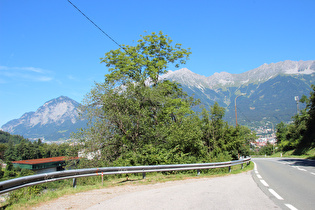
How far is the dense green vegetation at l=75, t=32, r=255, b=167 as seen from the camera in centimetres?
1628

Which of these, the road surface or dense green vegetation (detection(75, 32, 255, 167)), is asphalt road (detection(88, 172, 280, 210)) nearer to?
the road surface

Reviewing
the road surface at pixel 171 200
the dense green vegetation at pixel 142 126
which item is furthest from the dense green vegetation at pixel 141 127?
the road surface at pixel 171 200

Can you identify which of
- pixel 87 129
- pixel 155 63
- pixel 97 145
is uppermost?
pixel 155 63

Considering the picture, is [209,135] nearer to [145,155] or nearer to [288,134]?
[145,155]

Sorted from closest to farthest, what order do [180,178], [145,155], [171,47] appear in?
[180,178], [145,155], [171,47]

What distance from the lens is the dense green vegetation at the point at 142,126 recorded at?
1628 centimetres

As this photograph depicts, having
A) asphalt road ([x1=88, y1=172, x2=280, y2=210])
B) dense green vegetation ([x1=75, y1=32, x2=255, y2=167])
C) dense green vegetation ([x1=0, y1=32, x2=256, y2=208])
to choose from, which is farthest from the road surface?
dense green vegetation ([x1=75, y1=32, x2=255, y2=167])

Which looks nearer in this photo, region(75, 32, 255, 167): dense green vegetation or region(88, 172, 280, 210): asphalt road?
region(88, 172, 280, 210): asphalt road

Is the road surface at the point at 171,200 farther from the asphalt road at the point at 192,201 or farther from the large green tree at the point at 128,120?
the large green tree at the point at 128,120

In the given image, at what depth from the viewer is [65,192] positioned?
7703 millimetres

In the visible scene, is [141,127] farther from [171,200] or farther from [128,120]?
[171,200]

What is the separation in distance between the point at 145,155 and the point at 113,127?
4.80 meters

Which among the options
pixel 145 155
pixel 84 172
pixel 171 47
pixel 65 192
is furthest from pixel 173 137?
pixel 171 47

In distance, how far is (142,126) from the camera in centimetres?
1811
